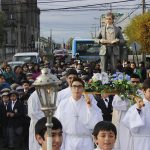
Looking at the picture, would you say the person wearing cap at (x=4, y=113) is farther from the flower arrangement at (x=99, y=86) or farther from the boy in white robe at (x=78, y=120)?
the boy in white robe at (x=78, y=120)

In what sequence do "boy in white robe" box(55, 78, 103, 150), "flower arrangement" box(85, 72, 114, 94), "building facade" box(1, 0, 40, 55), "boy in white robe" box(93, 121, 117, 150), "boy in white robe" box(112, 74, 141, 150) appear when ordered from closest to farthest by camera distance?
1. "boy in white robe" box(93, 121, 117, 150)
2. "boy in white robe" box(55, 78, 103, 150)
3. "boy in white robe" box(112, 74, 141, 150)
4. "flower arrangement" box(85, 72, 114, 94)
5. "building facade" box(1, 0, 40, 55)

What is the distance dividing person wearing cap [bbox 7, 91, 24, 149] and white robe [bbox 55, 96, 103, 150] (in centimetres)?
462

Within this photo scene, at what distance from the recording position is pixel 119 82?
35.0ft

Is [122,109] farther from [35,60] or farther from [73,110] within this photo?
[35,60]

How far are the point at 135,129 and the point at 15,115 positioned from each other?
18.7ft

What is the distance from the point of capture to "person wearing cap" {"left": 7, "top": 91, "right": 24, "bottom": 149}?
13727 mm

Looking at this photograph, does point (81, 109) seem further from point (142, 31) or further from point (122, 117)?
point (142, 31)

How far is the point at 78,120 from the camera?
912cm

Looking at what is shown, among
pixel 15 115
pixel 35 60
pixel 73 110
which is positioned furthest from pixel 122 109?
pixel 35 60

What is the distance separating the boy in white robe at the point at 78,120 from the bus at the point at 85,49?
2286 centimetres

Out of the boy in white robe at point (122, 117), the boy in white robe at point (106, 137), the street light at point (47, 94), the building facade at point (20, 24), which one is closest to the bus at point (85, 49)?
the boy in white robe at point (122, 117)

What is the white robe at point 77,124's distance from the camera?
9055 millimetres

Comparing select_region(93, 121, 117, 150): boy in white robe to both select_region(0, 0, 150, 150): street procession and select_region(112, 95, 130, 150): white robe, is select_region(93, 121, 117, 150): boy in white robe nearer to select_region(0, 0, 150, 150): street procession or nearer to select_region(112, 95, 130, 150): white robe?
select_region(0, 0, 150, 150): street procession

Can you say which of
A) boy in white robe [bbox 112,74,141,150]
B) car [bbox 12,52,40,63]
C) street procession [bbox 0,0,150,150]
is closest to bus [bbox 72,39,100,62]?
car [bbox 12,52,40,63]
